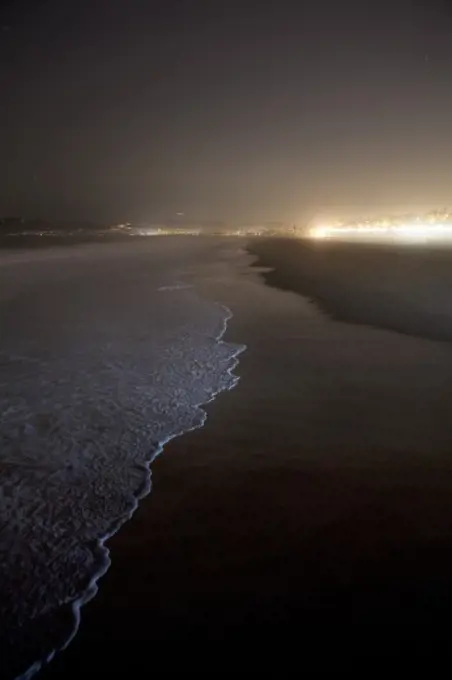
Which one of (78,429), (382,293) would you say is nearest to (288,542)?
(78,429)

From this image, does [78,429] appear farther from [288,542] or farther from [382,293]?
[382,293]

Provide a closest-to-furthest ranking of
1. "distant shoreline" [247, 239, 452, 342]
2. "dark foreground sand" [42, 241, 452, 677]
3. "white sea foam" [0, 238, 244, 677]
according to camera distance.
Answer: "dark foreground sand" [42, 241, 452, 677] → "white sea foam" [0, 238, 244, 677] → "distant shoreline" [247, 239, 452, 342]

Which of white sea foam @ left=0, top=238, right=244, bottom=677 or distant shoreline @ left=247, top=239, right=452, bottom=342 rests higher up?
distant shoreline @ left=247, top=239, right=452, bottom=342

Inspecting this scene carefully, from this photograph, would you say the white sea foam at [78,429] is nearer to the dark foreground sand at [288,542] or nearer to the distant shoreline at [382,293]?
the dark foreground sand at [288,542]

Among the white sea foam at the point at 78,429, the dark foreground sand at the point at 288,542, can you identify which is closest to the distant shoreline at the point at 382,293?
the white sea foam at the point at 78,429

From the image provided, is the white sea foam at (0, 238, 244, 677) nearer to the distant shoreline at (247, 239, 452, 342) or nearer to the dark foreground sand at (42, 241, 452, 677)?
the dark foreground sand at (42, 241, 452, 677)

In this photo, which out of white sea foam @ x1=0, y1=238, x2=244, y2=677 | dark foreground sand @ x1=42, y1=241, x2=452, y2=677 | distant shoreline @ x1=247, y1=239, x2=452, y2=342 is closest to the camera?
dark foreground sand @ x1=42, y1=241, x2=452, y2=677

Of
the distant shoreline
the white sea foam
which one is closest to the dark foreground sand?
the white sea foam
